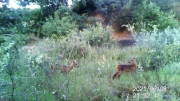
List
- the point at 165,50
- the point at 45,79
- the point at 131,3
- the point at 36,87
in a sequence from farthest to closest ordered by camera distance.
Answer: the point at 131,3 → the point at 165,50 → the point at 45,79 → the point at 36,87

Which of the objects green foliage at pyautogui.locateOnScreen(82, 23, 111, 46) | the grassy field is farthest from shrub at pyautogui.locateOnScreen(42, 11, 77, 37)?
the grassy field

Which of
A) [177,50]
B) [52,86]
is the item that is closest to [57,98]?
[52,86]

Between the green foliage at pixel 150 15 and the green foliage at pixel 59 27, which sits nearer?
the green foliage at pixel 59 27

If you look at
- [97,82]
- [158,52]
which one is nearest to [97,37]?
[158,52]

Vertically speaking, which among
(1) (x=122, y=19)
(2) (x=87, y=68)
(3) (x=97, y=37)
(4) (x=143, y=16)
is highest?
(4) (x=143, y=16)

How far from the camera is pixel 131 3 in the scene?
9031 millimetres

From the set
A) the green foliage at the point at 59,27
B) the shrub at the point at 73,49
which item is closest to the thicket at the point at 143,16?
the green foliage at the point at 59,27

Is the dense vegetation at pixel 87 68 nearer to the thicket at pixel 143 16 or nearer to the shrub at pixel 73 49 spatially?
the shrub at pixel 73 49

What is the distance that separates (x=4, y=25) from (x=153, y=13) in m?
6.01

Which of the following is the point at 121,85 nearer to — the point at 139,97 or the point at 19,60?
the point at 139,97

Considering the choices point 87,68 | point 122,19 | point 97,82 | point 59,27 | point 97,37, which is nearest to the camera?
point 97,82

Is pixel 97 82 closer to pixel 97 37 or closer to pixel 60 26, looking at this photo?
pixel 97 37
